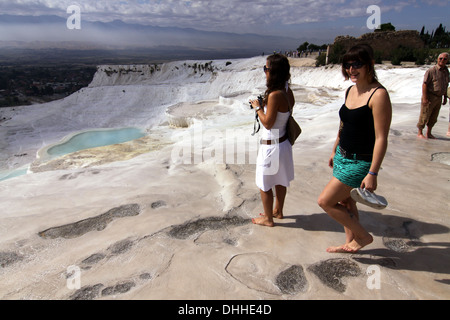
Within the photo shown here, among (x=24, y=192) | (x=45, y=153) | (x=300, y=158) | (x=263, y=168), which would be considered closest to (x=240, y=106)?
(x=45, y=153)

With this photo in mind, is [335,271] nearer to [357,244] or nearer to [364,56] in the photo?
[357,244]

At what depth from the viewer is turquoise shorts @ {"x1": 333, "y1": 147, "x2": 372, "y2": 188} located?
196 cm

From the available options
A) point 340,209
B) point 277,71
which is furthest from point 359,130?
point 277,71

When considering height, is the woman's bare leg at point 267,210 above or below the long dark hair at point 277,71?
below

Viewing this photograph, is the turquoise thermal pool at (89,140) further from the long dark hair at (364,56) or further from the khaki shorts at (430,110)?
the long dark hair at (364,56)

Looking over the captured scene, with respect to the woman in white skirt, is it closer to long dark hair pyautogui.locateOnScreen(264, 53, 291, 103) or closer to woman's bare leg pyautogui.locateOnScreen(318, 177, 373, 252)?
long dark hair pyautogui.locateOnScreen(264, 53, 291, 103)

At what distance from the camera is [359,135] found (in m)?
1.94

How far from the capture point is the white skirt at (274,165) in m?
2.46

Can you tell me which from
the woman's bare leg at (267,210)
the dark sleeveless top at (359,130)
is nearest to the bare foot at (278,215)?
the woman's bare leg at (267,210)

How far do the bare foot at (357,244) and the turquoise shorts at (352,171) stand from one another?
0.46 m

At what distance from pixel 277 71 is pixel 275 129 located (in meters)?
0.43

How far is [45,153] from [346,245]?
12214 millimetres

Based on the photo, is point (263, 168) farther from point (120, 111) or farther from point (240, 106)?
point (120, 111)

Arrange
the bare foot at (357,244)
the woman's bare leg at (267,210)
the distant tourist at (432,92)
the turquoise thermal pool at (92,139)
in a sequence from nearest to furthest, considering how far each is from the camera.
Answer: the bare foot at (357,244) < the woman's bare leg at (267,210) < the distant tourist at (432,92) < the turquoise thermal pool at (92,139)
